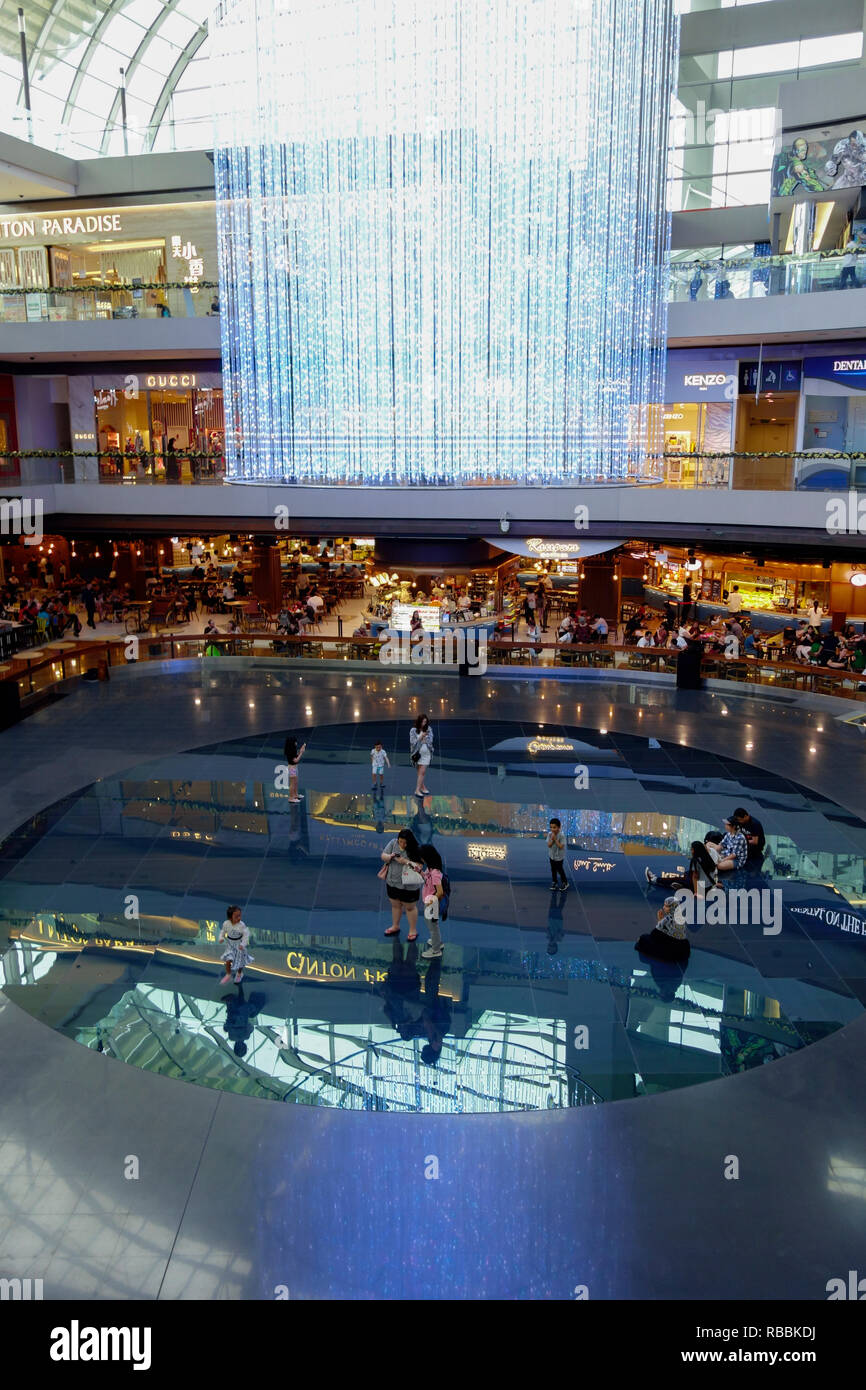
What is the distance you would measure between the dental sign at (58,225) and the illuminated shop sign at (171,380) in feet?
14.5

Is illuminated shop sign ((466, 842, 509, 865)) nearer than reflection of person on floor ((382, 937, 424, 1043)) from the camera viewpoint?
No

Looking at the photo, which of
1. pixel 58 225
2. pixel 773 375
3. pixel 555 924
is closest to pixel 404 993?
pixel 555 924

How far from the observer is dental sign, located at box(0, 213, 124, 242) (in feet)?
94.7

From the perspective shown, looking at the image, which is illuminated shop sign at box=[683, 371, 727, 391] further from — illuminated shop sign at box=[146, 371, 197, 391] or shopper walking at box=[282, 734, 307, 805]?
shopper walking at box=[282, 734, 307, 805]

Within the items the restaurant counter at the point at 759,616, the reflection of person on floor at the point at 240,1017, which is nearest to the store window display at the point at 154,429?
the restaurant counter at the point at 759,616

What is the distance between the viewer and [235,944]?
30.7 ft

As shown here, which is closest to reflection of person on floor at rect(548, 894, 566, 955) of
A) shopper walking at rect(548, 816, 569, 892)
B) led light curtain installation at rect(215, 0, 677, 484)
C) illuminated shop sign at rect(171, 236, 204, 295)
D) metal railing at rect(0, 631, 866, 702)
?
shopper walking at rect(548, 816, 569, 892)

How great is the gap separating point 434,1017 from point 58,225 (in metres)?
27.2

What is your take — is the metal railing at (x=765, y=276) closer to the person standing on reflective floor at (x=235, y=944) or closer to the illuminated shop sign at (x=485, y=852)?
the illuminated shop sign at (x=485, y=852)

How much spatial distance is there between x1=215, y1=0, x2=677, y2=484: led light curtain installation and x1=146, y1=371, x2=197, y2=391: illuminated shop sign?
18.0 metres

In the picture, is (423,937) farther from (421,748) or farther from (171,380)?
(171,380)

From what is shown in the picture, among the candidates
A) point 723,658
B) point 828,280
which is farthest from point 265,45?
point 828,280

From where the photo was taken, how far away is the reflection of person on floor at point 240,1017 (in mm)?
8664

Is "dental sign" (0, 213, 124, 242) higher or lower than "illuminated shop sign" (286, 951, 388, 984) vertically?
higher
